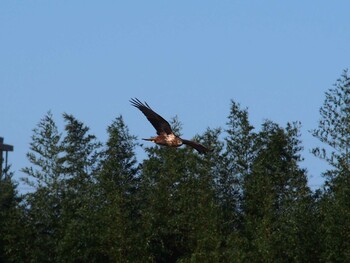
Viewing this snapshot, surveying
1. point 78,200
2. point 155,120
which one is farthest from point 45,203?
point 155,120

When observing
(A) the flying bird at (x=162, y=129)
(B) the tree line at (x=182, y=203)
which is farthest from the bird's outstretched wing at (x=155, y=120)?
(B) the tree line at (x=182, y=203)

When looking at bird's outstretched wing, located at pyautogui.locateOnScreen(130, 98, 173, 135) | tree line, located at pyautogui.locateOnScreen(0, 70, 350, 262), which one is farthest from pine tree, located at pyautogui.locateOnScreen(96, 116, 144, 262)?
bird's outstretched wing, located at pyautogui.locateOnScreen(130, 98, 173, 135)

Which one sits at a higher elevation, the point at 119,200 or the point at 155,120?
the point at 119,200

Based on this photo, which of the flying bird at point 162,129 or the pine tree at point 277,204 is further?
the pine tree at point 277,204

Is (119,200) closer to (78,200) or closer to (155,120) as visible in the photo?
(78,200)

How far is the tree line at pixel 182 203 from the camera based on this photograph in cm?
5281

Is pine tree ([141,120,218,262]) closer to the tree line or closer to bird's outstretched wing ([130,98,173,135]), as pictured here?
the tree line

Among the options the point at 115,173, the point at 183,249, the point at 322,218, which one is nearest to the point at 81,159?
the point at 115,173

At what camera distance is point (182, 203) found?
5906 centimetres

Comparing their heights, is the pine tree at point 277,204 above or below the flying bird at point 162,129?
above

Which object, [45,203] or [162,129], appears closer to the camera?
[162,129]

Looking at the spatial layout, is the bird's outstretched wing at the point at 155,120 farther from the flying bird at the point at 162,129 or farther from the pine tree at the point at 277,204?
the pine tree at the point at 277,204

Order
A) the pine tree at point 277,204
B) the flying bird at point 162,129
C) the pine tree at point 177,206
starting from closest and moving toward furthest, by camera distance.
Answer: the flying bird at point 162,129 → the pine tree at point 277,204 → the pine tree at point 177,206

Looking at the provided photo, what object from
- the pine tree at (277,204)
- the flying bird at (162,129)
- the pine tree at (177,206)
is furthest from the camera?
the pine tree at (177,206)
